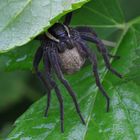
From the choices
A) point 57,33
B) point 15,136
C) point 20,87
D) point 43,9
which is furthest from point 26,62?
point 20,87

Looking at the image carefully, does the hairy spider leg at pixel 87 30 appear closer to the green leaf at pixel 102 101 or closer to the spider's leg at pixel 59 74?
the green leaf at pixel 102 101

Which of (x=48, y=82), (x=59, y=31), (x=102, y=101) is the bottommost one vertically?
(x=102, y=101)

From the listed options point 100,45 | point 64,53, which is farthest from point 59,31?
point 100,45

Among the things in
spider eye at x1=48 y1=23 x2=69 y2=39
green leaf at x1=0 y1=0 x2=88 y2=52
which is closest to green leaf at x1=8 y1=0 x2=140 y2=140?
spider eye at x1=48 y1=23 x2=69 y2=39

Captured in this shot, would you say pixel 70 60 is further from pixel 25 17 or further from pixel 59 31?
pixel 25 17

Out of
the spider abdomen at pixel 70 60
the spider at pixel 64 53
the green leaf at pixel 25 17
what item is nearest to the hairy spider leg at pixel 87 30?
the spider at pixel 64 53

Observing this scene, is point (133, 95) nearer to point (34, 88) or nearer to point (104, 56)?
point (104, 56)
